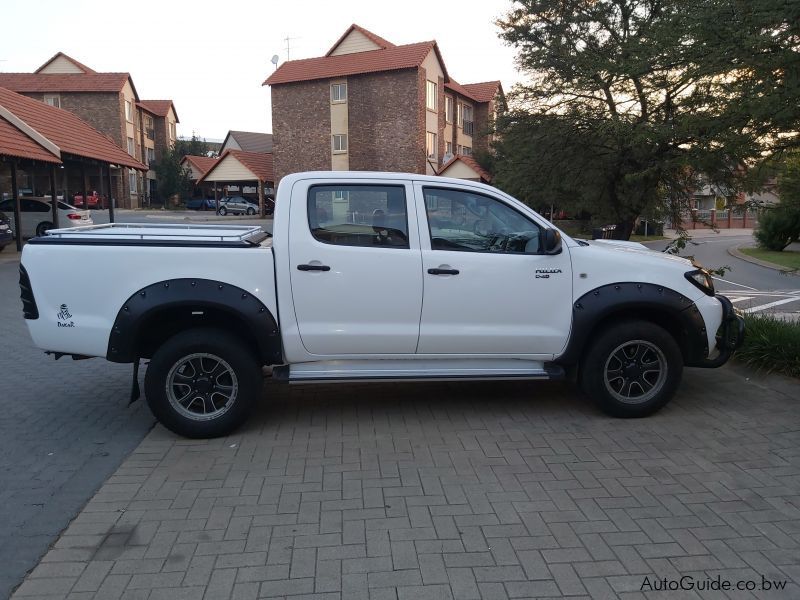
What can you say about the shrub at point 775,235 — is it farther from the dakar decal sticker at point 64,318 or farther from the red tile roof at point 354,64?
the dakar decal sticker at point 64,318

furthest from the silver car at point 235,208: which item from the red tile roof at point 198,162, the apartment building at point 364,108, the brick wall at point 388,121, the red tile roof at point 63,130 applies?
the red tile roof at point 63,130

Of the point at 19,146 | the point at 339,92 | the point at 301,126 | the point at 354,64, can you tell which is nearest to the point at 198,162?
the point at 301,126

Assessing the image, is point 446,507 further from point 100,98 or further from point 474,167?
point 100,98

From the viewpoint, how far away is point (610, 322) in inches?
221

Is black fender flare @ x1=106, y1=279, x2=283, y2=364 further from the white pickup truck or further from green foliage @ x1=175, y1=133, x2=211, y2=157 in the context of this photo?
green foliage @ x1=175, y1=133, x2=211, y2=157

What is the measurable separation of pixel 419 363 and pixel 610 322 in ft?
5.22

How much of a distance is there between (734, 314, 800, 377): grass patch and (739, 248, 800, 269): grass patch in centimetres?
1738

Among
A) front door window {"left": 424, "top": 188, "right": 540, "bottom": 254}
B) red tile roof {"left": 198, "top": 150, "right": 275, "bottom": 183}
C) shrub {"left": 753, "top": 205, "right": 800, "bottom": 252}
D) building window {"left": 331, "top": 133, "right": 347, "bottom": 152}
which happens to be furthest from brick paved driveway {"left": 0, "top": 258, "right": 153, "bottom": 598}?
red tile roof {"left": 198, "top": 150, "right": 275, "bottom": 183}

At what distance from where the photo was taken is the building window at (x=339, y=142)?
150ft

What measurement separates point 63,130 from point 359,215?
73.0ft

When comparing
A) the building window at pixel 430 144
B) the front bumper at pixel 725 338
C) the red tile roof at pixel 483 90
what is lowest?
the front bumper at pixel 725 338

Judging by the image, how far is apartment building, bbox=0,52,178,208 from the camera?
181 feet

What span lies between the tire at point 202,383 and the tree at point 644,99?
496 centimetres

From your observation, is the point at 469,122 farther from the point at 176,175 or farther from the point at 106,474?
the point at 106,474
